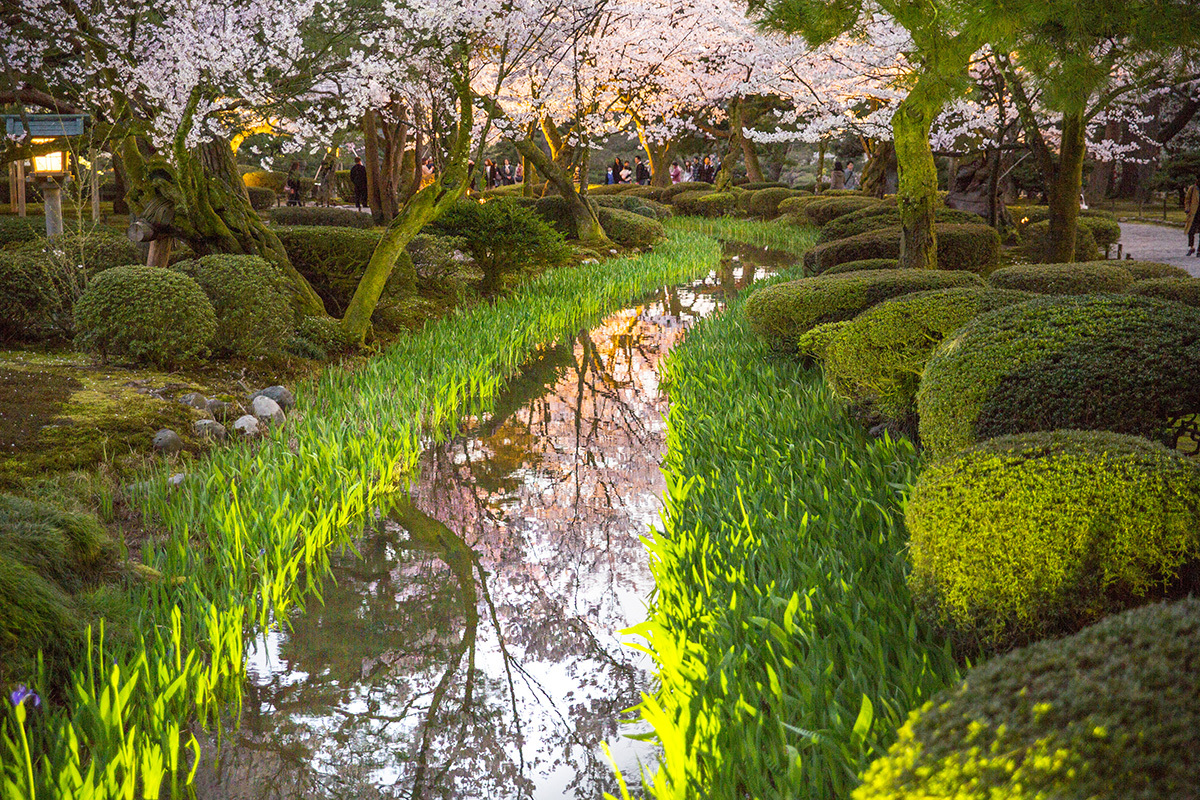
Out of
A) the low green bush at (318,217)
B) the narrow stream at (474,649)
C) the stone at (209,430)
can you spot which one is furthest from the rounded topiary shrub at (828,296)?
the low green bush at (318,217)

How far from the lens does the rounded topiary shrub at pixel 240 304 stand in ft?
22.6

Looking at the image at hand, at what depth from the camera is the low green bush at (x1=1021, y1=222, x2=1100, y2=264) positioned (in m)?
9.41

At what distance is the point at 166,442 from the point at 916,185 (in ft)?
19.0

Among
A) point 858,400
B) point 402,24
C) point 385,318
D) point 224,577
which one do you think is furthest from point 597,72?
point 224,577

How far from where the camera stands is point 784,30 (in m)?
5.74

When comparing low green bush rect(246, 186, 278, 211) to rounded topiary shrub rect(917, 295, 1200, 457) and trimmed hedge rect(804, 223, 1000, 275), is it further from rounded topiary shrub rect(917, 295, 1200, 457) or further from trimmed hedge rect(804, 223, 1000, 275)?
rounded topiary shrub rect(917, 295, 1200, 457)

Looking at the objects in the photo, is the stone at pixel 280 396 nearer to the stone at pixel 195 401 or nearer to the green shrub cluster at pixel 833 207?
the stone at pixel 195 401

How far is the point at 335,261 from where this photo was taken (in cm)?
923

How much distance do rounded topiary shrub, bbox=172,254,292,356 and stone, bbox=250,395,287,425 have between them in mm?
986

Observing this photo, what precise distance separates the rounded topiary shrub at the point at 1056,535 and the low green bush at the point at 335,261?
7.60 m

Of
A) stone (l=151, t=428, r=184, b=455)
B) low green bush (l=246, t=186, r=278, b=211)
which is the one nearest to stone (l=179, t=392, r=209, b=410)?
stone (l=151, t=428, r=184, b=455)

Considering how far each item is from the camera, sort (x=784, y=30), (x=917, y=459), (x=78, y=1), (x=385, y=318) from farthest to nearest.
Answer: (x=385, y=318)
(x=78, y=1)
(x=784, y=30)
(x=917, y=459)

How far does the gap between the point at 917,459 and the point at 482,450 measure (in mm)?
2880

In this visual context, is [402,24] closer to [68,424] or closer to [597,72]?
[68,424]
